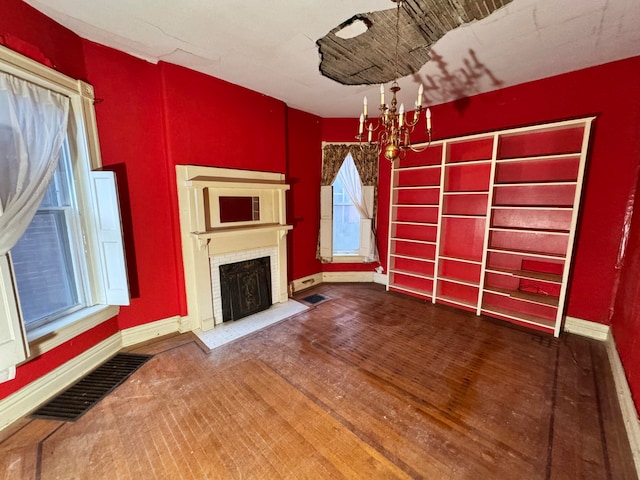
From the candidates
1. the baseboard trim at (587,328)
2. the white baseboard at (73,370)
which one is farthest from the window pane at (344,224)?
the baseboard trim at (587,328)

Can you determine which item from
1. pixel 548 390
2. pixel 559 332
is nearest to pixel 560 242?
pixel 559 332

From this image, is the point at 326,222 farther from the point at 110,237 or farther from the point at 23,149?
the point at 23,149

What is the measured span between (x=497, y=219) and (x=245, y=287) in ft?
11.4

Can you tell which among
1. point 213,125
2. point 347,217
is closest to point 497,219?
point 347,217

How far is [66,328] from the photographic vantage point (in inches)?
85.7

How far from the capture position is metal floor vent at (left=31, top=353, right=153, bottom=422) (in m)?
1.94

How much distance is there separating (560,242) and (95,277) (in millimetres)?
5032

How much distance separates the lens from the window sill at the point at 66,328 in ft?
6.52

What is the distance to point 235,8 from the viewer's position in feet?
6.33

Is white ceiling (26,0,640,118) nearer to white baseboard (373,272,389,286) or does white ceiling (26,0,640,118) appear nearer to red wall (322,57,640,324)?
red wall (322,57,640,324)

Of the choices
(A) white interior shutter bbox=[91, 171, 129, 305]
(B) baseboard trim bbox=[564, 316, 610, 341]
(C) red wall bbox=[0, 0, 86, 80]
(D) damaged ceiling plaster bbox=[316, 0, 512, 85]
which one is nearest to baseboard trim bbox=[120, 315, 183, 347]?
(A) white interior shutter bbox=[91, 171, 129, 305]

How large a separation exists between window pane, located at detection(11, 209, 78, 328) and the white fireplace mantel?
98cm

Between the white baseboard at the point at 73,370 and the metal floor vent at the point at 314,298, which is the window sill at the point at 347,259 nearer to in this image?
the metal floor vent at the point at 314,298

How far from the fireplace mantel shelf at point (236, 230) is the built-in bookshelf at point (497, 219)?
6.17ft
